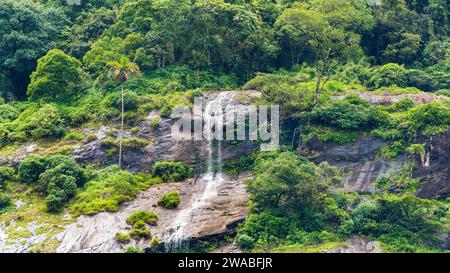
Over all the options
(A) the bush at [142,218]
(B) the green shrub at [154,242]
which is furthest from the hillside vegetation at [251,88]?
(B) the green shrub at [154,242]

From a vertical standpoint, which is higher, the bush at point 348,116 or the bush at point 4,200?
the bush at point 348,116

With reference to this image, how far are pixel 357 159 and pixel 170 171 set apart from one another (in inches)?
419

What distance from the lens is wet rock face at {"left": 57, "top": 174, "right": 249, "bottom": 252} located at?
43.9 metres

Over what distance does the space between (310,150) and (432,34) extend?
18728 mm

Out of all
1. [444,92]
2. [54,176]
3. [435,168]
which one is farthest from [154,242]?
[444,92]

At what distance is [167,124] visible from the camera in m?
53.6

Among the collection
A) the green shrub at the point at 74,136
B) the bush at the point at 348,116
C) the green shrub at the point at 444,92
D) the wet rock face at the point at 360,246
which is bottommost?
the wet rock face at the point at 360,246

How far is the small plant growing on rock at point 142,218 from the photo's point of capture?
149 feet

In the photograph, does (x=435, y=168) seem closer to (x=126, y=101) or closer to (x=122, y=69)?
(x=126, y=101)

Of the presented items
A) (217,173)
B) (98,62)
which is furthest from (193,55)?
(217,173)

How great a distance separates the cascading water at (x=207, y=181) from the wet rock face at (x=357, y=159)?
17.4 feet

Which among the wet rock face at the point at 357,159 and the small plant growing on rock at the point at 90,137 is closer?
the wet rock face at the point at 357,159

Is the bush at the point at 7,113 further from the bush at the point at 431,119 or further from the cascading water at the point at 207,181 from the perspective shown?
the bush at the point at 431,119

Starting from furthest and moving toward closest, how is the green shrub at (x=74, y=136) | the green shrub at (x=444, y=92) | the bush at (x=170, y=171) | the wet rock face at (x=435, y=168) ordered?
the green shrub at (x=444, y=92) < the green shrub at (x=74, y=136) < the bush at (x=170, y=171) < the wet rock face at (x=435, y=168)
